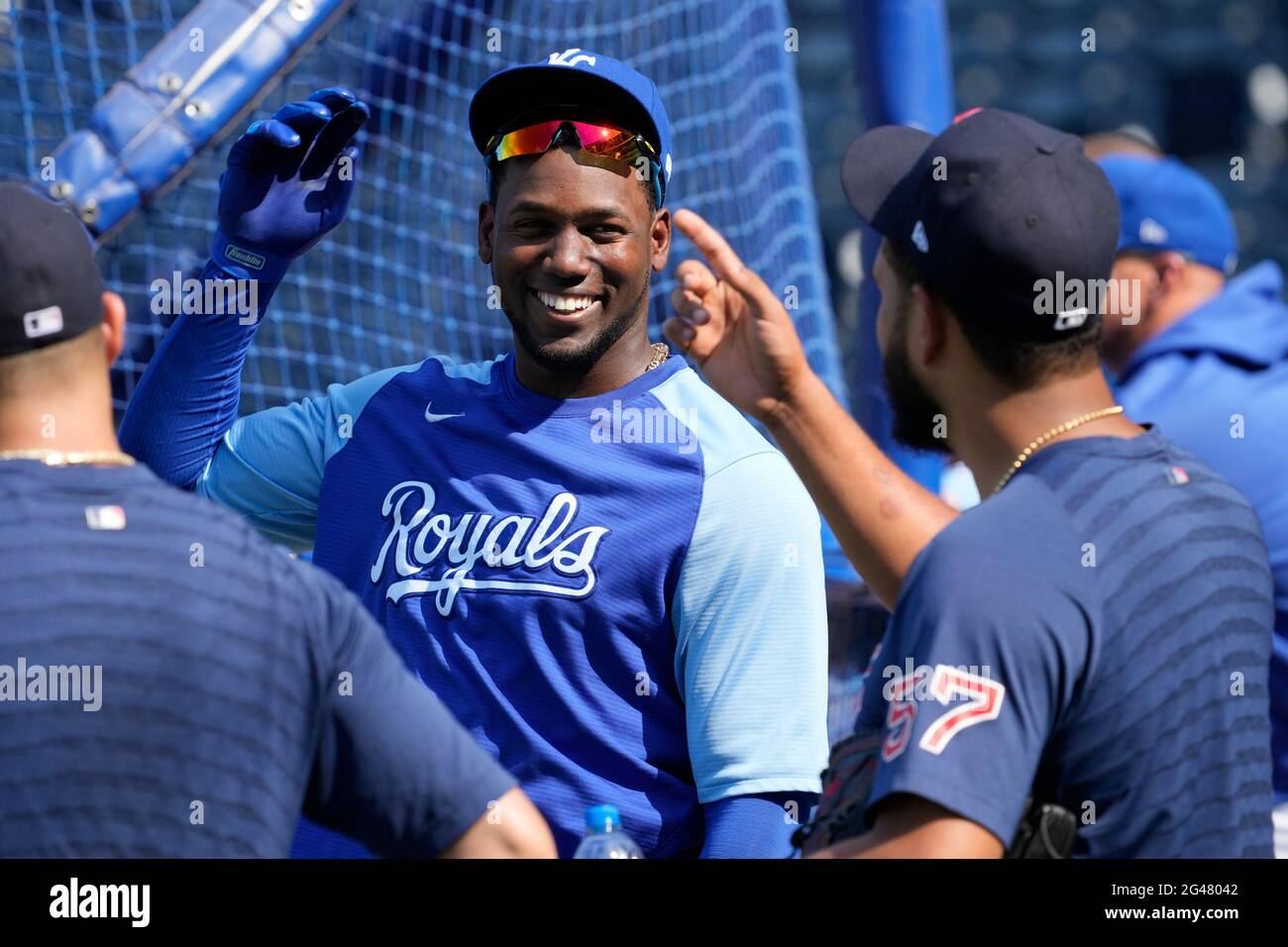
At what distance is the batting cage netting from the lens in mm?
4090

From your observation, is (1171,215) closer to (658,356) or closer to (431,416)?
(658,356)

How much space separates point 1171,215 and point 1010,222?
169 cm

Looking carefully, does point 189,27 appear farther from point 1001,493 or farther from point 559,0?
point 1001,493

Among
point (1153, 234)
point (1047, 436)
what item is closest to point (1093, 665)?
point (1047, 436)

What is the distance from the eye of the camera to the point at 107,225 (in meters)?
3.44

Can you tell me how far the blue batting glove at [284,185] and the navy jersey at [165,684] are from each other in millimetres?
955

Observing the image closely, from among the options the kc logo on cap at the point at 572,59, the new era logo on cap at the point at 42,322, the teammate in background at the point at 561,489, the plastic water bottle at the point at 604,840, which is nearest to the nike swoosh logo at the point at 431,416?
the teammate in background at the point at 561,489

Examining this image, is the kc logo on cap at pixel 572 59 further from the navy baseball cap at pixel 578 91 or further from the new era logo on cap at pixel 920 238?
the new era logo on cap at pixel 920 238

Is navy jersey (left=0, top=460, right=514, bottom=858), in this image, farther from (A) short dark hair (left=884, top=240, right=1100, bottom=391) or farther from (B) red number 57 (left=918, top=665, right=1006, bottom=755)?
(A) short dark hair (left=884, top=240, right=1100, bottom=391)

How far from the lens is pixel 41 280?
1.71 meters

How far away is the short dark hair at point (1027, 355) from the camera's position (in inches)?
75.0
